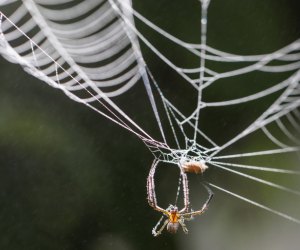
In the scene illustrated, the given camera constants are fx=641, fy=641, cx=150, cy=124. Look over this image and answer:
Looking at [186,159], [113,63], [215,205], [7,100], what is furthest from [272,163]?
[7,100]

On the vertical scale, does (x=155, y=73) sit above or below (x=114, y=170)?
above

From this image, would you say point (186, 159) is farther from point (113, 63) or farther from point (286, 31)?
point (286, 31)

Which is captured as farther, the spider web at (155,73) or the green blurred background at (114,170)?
the green blurred background at (114,170)

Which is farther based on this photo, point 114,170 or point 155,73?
point 114,170

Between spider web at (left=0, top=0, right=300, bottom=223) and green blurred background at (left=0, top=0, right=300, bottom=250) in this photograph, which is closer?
spider web at (left=0, top=0, right=300, bottom=223)
